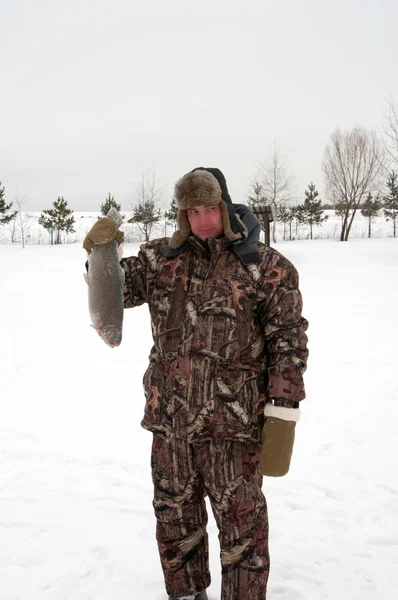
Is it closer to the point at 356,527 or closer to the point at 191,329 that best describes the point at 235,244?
the point at 191,329

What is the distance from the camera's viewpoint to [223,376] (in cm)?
192

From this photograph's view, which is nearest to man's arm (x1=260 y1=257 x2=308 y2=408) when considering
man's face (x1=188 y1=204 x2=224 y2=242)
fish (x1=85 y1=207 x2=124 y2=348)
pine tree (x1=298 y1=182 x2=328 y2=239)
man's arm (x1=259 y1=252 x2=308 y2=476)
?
man's arm (x1=259 y1=252 x2=308 y2=476)

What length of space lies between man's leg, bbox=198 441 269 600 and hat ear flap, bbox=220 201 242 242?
0.86 m

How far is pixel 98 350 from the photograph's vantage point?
7621 millimetres

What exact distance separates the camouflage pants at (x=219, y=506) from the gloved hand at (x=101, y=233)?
89 centimetres

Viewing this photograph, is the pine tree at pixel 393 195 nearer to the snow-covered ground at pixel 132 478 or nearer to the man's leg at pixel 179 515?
the snow-covered ground at pixel 132 478

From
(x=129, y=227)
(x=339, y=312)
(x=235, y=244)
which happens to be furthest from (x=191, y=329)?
(x=129, y=227)

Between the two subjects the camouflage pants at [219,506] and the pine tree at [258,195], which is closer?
the camouflage pants at [219,506]

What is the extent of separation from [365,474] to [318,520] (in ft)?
2.60

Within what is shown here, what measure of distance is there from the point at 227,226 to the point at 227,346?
0.51 m

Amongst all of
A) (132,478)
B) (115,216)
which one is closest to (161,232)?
(132,478)

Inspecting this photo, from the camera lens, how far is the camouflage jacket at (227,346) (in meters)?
1.92

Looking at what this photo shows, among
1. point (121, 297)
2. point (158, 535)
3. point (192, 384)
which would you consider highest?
point (121, 297)

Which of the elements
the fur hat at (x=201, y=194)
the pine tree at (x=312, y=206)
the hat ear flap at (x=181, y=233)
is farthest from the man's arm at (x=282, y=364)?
the pine tree at (x=312, y=206)
